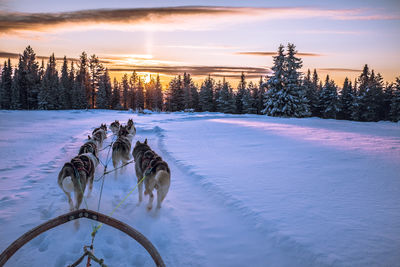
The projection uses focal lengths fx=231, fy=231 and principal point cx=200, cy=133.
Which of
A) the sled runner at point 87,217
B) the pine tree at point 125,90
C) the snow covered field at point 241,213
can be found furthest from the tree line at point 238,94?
the sled runner at point 87,217

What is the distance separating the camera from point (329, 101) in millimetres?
47312

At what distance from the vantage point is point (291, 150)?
27.5ft

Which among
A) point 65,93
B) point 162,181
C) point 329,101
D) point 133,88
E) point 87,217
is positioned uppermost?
point 133,88

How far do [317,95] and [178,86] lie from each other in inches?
1335

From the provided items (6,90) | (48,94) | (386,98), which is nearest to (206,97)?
(48,94)

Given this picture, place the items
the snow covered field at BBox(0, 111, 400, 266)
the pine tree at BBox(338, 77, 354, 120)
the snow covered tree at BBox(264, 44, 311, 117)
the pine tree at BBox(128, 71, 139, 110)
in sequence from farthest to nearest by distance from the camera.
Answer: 1. the pine tree at BBox(128, 71, 139, 110)
2. the pine tree at BBox(338, 77, 354, 120)
3. the snow covered tree at BBox(264, 44, 311, 117)
4. the snow covered field at BBox(0, 111, 400, 266)

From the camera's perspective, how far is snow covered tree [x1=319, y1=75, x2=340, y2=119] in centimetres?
4660

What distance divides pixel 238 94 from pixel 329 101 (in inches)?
796

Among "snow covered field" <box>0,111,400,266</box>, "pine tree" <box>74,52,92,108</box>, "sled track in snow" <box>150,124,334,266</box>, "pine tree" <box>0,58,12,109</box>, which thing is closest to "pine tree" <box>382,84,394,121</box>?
"snow covered field" <box>0,111,400,266</box>

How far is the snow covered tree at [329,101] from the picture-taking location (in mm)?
46600

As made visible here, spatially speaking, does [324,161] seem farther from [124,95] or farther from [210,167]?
[124,95]

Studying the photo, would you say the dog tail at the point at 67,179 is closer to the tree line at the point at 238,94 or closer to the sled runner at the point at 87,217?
Result: the sled runner at the point at 87,217

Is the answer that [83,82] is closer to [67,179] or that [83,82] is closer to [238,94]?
[238,94]

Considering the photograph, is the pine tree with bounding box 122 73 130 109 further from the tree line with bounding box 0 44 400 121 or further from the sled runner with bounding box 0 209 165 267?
the sled runner with bounding box 0 209 165 267
